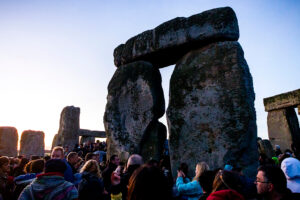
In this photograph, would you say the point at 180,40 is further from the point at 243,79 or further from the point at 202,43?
the point at 243,79

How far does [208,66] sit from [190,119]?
3.15ft

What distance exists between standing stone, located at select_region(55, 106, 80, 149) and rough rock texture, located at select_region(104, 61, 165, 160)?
21.2ft

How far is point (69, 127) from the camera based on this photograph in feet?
38.0

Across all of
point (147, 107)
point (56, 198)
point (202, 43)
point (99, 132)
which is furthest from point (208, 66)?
point (99, 132)

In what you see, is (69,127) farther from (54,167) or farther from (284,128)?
(54,167)

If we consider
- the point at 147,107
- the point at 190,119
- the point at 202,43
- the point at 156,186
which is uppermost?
the point at 202,43

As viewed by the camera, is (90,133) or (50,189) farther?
(90,133)

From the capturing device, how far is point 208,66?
438 cm

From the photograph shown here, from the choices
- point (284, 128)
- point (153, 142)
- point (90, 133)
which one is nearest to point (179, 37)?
point (153, 142)

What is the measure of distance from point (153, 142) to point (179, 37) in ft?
6.82

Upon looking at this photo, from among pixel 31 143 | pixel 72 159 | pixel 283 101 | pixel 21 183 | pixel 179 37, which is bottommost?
pixel 21 183

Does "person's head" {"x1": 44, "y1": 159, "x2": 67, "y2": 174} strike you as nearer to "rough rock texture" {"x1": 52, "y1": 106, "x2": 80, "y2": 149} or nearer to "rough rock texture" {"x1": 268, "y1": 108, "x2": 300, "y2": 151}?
"rough rock texture" {"x1": 268, "y1": 108, "x2": 300, "y2": 151}

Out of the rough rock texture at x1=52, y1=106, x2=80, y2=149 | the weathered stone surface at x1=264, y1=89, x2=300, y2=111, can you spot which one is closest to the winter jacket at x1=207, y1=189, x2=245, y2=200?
the weathered stone surface at x1=264, y1=89, x2=300, y2=111

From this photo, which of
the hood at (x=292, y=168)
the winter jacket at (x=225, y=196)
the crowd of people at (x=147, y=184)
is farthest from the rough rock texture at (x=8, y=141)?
the winter jacket at (x=225, y=196)
